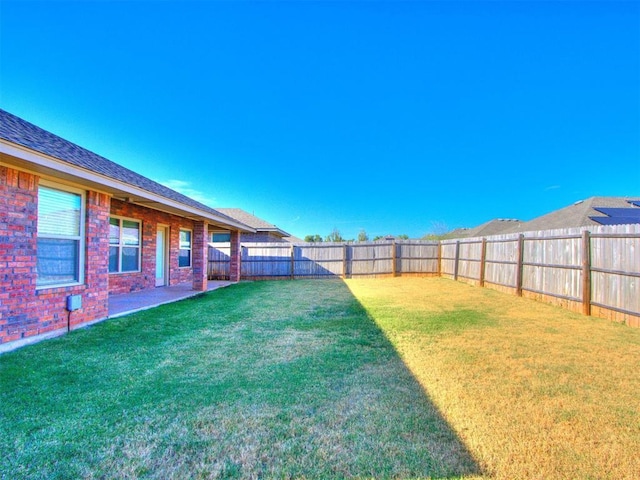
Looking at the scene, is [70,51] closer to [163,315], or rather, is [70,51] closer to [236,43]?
[236,43]

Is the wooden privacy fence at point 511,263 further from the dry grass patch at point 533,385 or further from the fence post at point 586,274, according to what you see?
the dry grass patch at point 533,385

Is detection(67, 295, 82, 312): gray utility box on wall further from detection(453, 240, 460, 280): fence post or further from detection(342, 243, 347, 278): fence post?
detection(453, 240, 460, 280): fence post

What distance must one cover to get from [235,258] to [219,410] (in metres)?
11.3

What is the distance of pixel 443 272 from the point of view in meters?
14.6

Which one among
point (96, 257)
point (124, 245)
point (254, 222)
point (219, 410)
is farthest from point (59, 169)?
point (254, 222)

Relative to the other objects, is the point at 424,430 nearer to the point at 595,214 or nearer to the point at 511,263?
the point at 511,263

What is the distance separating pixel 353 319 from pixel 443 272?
10108 millimetres

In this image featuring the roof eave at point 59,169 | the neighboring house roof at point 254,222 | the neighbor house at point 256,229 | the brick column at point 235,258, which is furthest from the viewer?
the neighboring house roof at point 254,222

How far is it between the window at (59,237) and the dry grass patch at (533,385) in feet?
18.0

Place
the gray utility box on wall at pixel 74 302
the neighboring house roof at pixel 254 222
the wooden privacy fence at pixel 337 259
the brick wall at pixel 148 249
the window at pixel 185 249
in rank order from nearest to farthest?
the gray utility box on wall at pixel 74 302 < the brick wall at pixel 148 249 < the window at pixel 185 249 < the wooden privacy fence at pixel 337 259 < the neighboring house roof at pixel 254 222

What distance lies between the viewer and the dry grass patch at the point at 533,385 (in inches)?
78.7

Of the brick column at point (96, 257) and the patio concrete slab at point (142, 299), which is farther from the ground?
the brick column at point (96, 257)

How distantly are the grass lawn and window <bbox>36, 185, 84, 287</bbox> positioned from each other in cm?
100

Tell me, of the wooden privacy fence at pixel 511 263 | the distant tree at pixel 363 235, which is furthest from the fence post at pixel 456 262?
the distant tree at pixel 363 235
